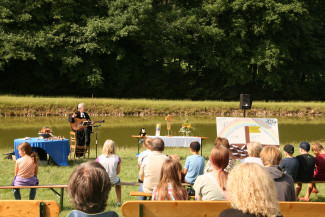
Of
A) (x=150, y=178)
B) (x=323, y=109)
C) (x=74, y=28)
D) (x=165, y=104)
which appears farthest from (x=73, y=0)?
(x=150, y=178)

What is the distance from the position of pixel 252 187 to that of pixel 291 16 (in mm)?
33923

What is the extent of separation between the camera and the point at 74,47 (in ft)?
104

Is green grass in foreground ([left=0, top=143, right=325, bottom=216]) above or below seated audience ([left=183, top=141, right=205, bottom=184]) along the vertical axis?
below

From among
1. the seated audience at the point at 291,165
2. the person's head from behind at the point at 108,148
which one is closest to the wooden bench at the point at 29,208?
the person's head from behind at the point at 108,148

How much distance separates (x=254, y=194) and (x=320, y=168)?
16.0 ft

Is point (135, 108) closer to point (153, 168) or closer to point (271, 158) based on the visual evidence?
point (153, 168)

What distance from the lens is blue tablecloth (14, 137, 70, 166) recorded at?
941 centimetres

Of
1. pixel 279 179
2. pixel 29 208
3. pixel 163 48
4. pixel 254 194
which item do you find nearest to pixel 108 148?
pixel 279 179

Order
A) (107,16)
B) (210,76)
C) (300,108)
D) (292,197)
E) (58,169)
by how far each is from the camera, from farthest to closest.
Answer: (210,76), (107,16), (300,108), (58,169), (292,197)

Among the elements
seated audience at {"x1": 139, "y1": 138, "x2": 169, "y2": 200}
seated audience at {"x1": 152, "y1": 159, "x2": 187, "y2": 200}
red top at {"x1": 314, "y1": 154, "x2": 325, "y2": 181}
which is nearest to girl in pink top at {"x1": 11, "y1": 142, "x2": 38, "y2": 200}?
seated audience at {"x1": 139, "y1": 138, "x2": 169, "y2": 200}

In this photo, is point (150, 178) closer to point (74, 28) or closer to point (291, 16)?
point (74, 28)

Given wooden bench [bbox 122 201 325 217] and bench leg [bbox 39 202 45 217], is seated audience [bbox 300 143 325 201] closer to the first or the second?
wooden bench [bbox 122 201 325 217]

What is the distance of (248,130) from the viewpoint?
8.98 m

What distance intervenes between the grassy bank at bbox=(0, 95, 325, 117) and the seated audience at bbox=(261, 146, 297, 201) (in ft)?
65.2
